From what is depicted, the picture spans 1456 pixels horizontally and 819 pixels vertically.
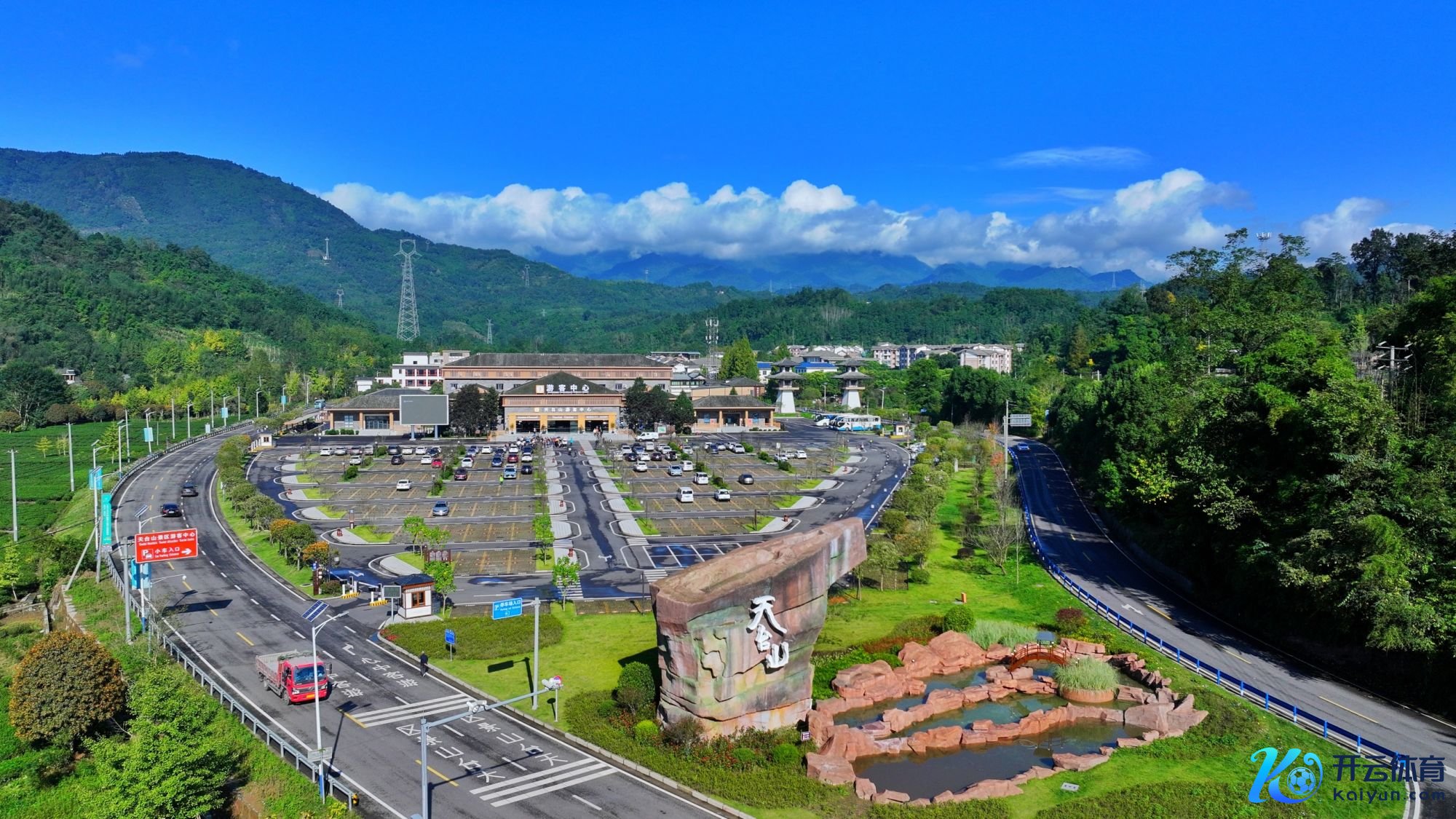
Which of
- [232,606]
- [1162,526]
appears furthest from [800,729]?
[1162,526]

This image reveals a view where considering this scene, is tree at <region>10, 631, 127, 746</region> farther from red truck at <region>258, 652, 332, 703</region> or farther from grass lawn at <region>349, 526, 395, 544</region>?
grass lawn at <region>349, 526, 395, 544</region>

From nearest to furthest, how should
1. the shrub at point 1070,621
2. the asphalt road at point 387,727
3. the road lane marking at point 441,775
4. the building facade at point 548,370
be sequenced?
the asphalt road at point 387,727 < the road lane marking at point 441,775 < the shrub at point 1070,621 < the building facade at point 548,370

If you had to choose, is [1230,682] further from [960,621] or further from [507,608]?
[507,608]

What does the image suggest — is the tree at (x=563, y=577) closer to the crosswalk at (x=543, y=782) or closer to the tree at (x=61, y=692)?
the crosswalk at (x=543, y=782)

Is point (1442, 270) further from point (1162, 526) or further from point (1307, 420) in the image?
point (1307, 420)

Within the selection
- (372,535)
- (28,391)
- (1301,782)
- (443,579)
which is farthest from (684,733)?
(28,391)

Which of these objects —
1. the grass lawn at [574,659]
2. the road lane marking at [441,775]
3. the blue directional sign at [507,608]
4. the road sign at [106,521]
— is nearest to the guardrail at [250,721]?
the road lane marking at [441,775]
